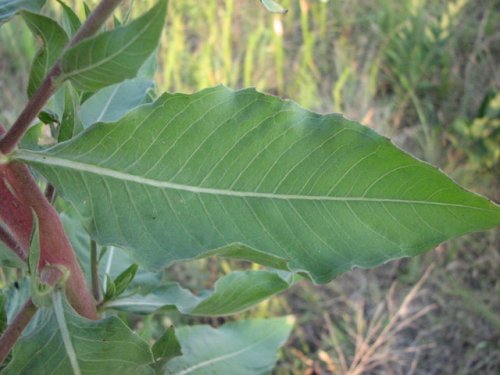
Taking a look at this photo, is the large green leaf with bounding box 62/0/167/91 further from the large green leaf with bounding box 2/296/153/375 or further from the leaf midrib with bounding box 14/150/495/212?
the large green leaf with bounding box 2/296/153/375

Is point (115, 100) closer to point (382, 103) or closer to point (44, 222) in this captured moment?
point (44, 222)

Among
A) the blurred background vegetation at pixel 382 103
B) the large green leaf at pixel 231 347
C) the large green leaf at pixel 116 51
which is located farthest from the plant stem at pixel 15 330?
the blurred background vegetation at pixel 382 103

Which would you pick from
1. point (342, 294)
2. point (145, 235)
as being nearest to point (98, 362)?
point (145, 235)

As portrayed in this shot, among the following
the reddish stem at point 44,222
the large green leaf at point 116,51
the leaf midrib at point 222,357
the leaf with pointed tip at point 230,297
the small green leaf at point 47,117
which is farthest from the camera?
the leaf midrib at point 222,357

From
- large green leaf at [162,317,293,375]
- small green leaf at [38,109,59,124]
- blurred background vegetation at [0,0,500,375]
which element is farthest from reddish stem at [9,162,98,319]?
blurred background vegetation at [0,0,500,375]

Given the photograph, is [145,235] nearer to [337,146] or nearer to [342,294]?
[337,146]

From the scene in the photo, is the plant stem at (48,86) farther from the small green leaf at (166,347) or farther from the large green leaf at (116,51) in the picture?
the small green leaf at (166,347)
